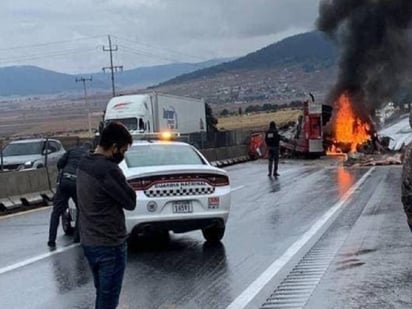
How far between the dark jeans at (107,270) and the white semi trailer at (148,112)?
2800cm

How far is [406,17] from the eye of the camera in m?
52.4

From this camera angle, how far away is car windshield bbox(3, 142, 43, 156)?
27.1 m

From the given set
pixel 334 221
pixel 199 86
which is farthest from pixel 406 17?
pixel 199 86

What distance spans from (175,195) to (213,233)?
1.22m

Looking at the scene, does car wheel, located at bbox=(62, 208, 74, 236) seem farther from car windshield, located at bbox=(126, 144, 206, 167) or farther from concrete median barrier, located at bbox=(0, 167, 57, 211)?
concrete median barrier, located at bbox=(0, 167, 57, 211)

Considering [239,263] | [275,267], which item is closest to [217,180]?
[239,263]

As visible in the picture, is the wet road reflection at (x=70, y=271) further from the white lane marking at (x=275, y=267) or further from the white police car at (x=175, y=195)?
the white lane marking at (x=275, y=267)

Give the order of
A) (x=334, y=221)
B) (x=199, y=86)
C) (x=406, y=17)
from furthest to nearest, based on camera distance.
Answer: (x=199, y=86) < (x=406, y=17) < (x=334, y=221)

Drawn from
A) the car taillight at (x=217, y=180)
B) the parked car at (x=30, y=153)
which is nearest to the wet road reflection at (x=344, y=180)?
the car taillight at (x=217, y=180)

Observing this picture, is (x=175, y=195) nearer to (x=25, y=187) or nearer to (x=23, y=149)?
(x=25, y=187)

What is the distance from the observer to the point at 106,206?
5.68 meters

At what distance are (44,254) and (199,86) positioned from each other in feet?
601

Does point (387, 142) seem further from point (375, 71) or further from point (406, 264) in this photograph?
point (406, 264)

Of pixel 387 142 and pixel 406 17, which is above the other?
pixel 406 17
